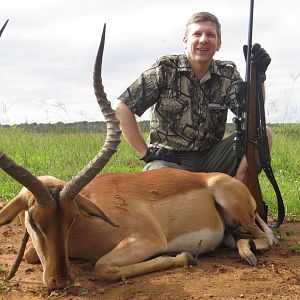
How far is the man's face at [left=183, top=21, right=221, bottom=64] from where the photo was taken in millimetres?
6902

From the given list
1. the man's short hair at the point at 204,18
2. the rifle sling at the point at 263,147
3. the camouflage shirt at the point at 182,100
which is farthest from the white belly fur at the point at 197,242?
the man's short hair at the point at 204,18

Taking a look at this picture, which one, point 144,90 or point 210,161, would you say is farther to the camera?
point 210,161

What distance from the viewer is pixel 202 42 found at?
688 cm

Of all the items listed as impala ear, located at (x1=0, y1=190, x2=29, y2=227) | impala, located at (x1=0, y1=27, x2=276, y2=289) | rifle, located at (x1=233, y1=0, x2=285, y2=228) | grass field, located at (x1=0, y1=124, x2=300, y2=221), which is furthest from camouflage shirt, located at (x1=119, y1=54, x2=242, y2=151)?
impala ear, located at (x1=0, y1=190, x2=29, y2=227)

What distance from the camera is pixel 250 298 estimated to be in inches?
152

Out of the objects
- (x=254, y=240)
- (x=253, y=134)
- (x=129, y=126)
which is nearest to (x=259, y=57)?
(x=253, y=134)

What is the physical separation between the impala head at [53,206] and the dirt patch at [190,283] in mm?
233

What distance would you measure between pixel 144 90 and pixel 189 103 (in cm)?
58

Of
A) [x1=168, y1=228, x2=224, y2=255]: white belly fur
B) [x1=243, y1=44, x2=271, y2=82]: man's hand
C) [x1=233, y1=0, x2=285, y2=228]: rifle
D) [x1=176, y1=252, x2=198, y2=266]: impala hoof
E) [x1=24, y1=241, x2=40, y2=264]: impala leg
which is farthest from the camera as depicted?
[x1=243, y1=44, x2=271, y2=82]: man's hand

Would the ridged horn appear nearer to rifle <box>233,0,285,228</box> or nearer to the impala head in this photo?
the impala head

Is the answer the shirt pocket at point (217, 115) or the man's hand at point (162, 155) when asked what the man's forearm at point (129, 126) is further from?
the shirt pocket at point (217, 115)

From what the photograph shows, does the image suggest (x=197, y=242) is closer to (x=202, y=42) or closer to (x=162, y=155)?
(x=162, y=155)

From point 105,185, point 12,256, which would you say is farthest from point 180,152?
point 12,256

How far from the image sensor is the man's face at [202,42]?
6902 mm
